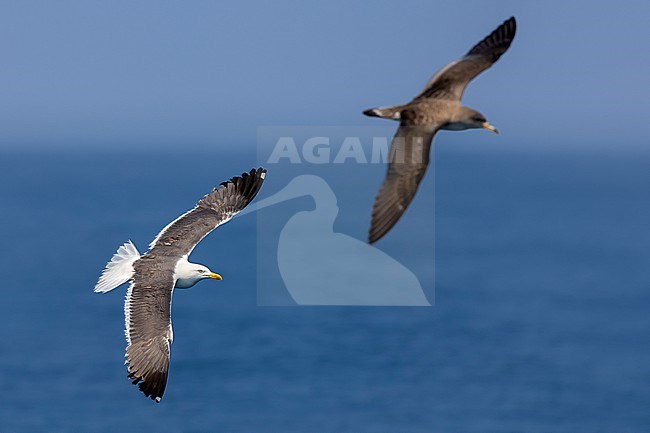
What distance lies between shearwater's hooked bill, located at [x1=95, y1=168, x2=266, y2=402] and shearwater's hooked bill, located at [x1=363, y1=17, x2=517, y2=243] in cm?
478

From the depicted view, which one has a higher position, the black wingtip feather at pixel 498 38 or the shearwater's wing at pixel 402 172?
the black wingtip feather at pixel 498 38

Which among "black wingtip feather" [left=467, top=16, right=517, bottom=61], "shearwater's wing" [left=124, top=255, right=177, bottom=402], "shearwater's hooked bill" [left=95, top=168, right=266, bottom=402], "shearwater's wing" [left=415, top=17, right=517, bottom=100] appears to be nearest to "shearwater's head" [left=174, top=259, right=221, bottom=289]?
"shearwater's hooked bill" [left=95, top=168, right=266, bottom=402]

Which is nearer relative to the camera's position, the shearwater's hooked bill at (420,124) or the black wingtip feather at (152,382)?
A: the shearwater's hooked bill at (420,124)

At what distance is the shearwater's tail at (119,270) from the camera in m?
18.5

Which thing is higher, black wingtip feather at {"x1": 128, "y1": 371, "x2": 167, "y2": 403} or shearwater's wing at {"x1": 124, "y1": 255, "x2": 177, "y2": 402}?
shearwater's wing at {"x1": 124, "y1": 255, "x2": 177, "y2": 402}

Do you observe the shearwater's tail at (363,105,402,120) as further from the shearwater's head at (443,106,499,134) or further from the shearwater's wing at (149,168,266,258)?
the shearwater's wing at (149,168,266,258)

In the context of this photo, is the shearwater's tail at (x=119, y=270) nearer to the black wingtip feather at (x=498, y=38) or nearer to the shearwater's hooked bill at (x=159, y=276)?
the shearwater's hooked bill at (x=159, y=276)

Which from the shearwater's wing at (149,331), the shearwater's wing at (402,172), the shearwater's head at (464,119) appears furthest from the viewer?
the shearwater's wing at (149,331)

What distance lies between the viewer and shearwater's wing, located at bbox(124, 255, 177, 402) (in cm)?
1750

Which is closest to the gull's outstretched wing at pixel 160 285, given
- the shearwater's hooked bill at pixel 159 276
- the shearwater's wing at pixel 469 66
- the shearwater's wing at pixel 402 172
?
the shearwater's hooked bill at pixel 159 276

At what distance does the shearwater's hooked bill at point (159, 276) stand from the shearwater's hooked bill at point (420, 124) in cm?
478

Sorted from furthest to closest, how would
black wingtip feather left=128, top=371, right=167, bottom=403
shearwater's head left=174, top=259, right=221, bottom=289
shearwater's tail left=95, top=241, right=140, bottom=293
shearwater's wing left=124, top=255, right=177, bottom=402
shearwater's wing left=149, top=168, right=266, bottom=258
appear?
shearwater's wing left=149, top=168, right=266, bottom=258, shearwater's head left=174, top=259, right=221, bottom=289, shearwater's tail left=95, top=241, right=140, bottom=293, shearwater's wing left=124, top=255, right=177, bottom=402, black wingtip feather left=128, top=371, right=167, bottom=403

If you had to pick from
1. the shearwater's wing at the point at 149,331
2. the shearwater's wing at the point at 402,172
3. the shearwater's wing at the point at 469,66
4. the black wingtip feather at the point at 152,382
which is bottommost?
the black wingtip feather at the point at 152,382

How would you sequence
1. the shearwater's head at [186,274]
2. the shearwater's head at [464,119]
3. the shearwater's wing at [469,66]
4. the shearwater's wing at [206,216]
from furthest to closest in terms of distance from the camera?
1. the shearwater's wing at [206,216]
2. the shearwater's head at [186,274]
3. the shearwater's wing at [469,66]
4. the shearwater's head at [464,119]
